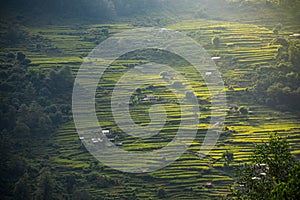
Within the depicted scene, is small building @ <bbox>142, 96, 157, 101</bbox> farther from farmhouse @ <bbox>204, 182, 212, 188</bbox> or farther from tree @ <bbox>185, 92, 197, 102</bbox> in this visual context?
farmhouse @ <bbox>204, 182, 212, 188</bbox>

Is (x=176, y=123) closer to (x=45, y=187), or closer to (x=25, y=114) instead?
(x=45, y=187)

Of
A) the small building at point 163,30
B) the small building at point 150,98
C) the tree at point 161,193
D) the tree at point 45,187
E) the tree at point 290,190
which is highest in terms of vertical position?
the small building at point 163,30

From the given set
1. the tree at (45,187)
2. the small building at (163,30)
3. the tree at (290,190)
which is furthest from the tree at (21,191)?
the small building at (163,30)

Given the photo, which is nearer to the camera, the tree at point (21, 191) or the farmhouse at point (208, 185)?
the farmhouse at point (208, 185)

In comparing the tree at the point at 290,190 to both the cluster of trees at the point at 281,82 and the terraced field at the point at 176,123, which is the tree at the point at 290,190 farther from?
the cluster of trees at the point at 281,82

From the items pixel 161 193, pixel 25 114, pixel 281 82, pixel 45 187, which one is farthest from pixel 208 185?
pixel 25 114

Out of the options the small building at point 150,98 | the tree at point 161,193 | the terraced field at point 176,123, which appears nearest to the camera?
the tree at point 161,193

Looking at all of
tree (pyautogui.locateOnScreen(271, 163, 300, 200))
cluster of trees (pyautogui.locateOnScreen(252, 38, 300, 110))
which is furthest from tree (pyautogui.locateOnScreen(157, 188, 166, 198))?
tree (pyautogui.locateOnScreen(271, 163, 300, 200))
